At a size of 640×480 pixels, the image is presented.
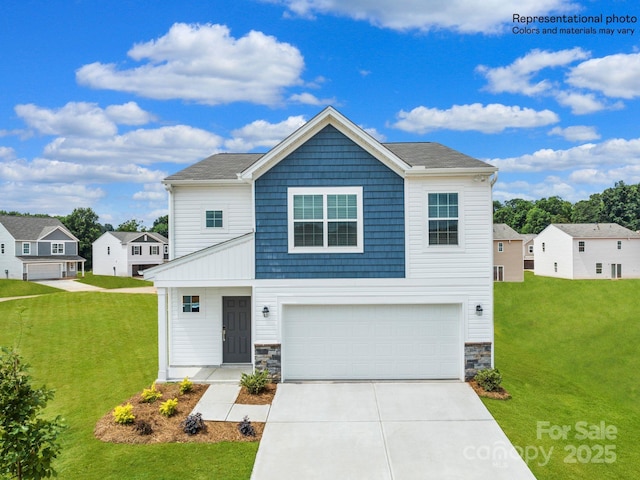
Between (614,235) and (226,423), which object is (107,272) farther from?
(614,235)

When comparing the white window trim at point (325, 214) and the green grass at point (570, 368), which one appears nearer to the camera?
the green grass at point (570, 368)

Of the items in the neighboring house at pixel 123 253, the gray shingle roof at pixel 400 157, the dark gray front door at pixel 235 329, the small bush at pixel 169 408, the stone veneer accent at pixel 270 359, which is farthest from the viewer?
the neighboring house at pixel 123 253

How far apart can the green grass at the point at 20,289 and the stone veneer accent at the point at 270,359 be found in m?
33.6

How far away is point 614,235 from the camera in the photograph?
136ft

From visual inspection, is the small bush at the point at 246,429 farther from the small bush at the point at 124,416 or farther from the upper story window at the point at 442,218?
the upper story window at the point at 442,218

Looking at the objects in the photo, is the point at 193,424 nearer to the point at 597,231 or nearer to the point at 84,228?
the point at 597,231

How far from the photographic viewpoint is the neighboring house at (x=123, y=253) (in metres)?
50.7

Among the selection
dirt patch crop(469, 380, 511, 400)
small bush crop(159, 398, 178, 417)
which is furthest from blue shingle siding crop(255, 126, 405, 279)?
small bush crop(159, 398, 178, 417)

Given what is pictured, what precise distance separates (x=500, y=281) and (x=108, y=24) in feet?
115

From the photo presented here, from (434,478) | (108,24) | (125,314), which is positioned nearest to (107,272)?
(125,314)

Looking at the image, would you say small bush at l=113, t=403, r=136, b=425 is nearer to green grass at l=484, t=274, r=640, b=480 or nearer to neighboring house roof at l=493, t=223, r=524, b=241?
green grass at l=484, t=274, r=640, b=480

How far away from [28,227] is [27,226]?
0.69ft

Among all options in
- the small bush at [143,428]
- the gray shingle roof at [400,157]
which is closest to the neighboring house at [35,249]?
the gray shingle roof at [400,157]

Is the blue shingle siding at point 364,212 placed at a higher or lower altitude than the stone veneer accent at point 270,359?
higher
